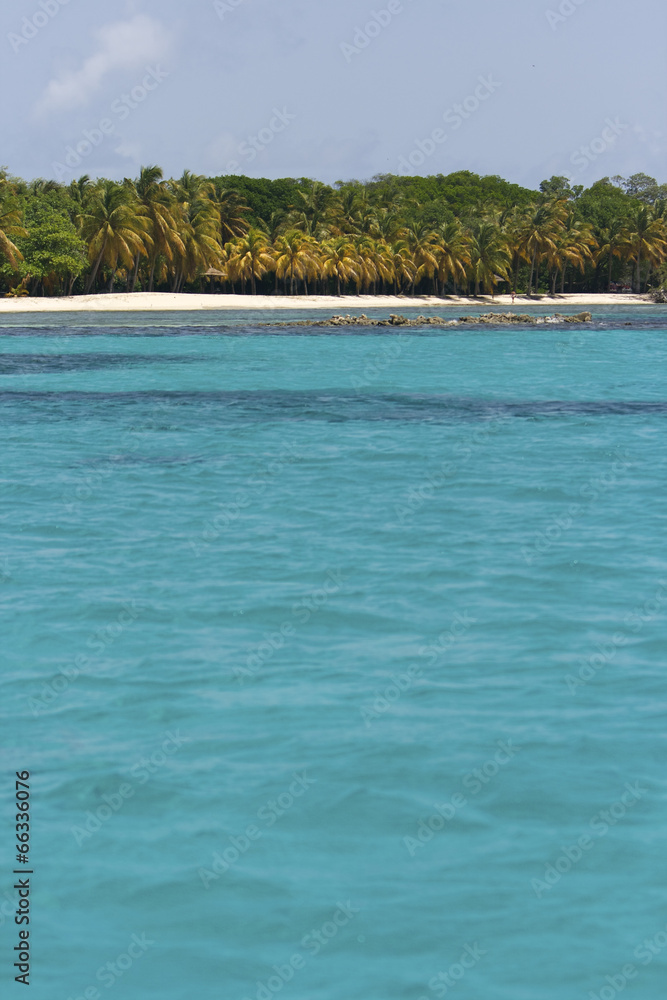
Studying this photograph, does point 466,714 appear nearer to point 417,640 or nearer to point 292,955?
point 417,640

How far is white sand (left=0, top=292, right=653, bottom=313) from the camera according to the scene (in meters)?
72.2

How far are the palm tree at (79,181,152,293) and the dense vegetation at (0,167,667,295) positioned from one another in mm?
89

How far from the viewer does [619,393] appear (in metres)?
27.9

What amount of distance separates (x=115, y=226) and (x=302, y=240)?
18416mm

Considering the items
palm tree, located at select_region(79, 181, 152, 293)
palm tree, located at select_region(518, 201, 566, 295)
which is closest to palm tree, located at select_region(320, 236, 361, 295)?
palm tree, located at select_region(79, 181, 152, 293)

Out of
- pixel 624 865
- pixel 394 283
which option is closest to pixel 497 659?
pixel 624 865

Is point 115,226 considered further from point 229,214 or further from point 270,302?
point 229,214

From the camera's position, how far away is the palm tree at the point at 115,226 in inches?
2726

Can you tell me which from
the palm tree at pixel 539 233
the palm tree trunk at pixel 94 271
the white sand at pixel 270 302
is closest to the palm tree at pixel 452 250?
the white sand at pixel 270 302

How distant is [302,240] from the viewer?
83.9 metres

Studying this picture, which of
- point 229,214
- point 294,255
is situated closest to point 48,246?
point 294,255

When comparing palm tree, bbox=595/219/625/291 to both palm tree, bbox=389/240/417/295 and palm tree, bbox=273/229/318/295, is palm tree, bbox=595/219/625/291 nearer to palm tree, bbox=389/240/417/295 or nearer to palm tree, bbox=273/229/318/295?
palm tree, bbox=389/240/417/295

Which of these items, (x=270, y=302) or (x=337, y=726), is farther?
(x=270, y=302)

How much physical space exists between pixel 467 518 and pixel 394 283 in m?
89.5
